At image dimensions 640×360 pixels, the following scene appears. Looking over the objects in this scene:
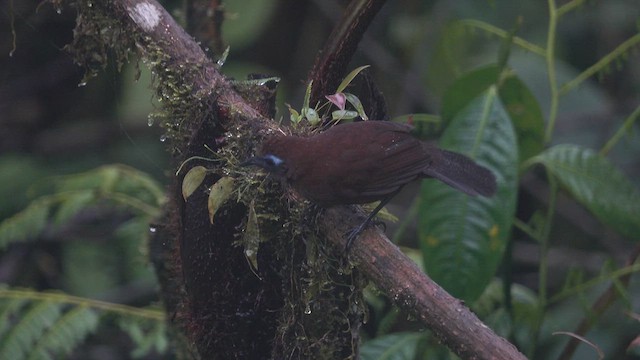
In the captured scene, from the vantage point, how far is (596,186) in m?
2.53

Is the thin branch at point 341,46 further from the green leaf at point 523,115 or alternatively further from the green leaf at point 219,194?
the green leaf at point 523,115

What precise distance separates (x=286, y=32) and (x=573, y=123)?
61.6 inches

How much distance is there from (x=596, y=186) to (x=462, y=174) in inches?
24.1

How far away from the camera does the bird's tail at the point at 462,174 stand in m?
2.09

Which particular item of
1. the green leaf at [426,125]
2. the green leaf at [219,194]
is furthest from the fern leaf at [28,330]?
the green leaf at [426,125]

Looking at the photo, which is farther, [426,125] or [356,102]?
[426,125]

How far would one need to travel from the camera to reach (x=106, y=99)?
14.4 feet

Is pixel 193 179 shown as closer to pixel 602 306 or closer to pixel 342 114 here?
pixel 342 114

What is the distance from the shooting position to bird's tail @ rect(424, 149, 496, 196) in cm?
209

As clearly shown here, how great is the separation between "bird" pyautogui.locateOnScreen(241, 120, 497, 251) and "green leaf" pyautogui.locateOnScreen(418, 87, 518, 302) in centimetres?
24

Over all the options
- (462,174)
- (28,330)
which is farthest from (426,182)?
(28,330)

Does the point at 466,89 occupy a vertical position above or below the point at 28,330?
above

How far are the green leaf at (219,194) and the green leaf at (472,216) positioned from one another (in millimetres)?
694

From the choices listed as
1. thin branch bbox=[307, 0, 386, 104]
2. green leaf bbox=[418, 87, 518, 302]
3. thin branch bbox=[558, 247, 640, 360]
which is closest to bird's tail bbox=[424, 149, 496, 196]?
green leaf bbox=[418, 87, 518, 302]
